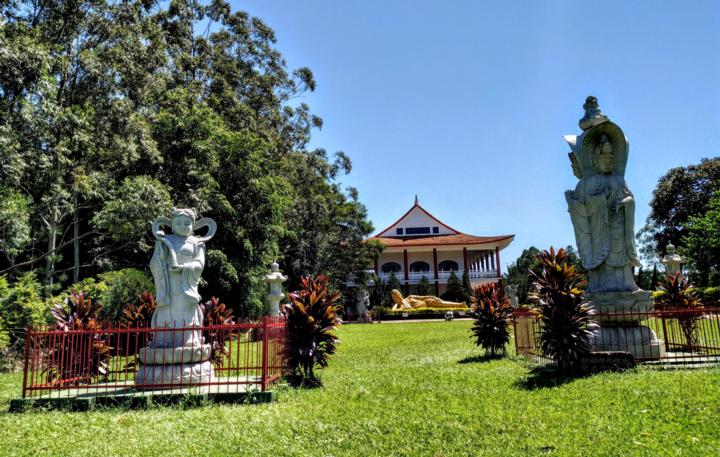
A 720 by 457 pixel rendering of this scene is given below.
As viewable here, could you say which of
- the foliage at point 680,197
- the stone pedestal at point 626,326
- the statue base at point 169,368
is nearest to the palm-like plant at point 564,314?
the stone pedestal at point 626,326

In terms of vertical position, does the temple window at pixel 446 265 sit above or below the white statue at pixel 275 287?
above

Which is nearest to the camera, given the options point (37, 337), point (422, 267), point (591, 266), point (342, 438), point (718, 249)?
point (342, 438)

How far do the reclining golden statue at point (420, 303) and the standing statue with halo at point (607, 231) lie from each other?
29.4m

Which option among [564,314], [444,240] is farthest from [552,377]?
[444,240]

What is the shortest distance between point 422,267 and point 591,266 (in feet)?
130

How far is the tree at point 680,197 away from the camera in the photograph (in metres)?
33.1

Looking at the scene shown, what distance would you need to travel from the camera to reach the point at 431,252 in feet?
158

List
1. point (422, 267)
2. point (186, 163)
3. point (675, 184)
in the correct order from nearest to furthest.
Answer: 1. point (186, 163)
2. point (675, 184)
3. point (422, 267)

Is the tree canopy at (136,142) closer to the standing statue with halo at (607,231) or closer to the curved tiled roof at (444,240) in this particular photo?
the standing statue with halo at (607,231)

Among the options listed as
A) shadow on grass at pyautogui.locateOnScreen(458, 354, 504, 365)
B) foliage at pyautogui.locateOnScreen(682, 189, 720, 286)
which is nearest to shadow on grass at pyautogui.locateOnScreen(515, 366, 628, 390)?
shadow on grass at pyautogui.locateOnScreen(458, 354, 504, 365)

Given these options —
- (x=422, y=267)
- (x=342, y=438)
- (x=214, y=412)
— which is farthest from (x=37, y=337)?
(x=422, y=267)

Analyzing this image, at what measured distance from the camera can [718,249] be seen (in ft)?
70.1

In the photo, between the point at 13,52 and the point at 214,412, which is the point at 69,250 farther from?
the point at 214,412

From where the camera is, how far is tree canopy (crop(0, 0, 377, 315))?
14.0 metres
